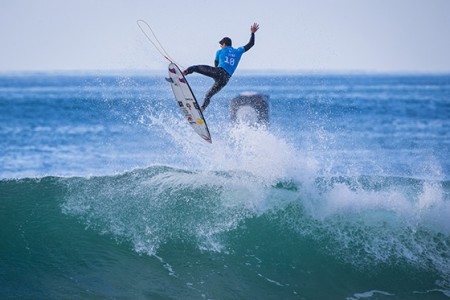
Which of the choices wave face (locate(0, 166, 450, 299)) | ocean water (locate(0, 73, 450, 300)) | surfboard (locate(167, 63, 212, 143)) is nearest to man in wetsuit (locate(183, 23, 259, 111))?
surfboard (locate(167, 63, 212, 143))

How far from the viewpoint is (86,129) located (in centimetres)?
2869

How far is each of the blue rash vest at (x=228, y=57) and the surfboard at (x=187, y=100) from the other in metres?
0.77

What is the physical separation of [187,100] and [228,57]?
1142 millimetres

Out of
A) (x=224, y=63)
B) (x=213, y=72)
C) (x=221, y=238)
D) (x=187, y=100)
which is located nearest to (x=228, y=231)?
(x=221, y=238)

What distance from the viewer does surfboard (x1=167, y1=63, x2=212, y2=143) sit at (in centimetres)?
1117

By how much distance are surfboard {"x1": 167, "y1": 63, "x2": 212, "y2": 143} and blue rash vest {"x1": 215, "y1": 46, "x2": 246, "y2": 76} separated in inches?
30.3

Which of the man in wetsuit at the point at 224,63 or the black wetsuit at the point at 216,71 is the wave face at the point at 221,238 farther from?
the man in wetsuit at the point at 224,63

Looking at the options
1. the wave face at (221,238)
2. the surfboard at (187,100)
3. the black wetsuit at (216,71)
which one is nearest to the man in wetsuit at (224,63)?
the black wetsuit at (216,71)

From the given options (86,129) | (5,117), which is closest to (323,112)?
(86,129)

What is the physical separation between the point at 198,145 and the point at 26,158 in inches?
379

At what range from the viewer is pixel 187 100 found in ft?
37.3

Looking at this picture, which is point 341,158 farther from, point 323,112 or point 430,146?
point 323,112

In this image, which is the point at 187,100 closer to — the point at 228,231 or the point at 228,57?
the point at 228,57

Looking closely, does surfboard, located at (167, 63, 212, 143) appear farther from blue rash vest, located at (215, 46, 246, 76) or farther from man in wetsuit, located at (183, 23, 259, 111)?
blue rash vest, located at (215, 46, 246, 76)
